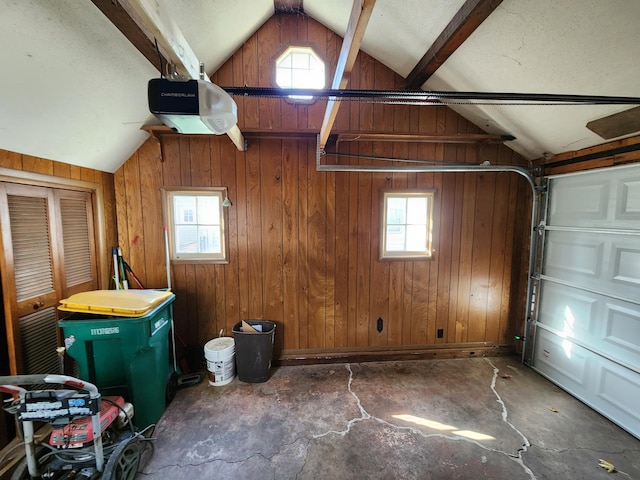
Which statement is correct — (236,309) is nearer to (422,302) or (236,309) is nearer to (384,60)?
(422,302)

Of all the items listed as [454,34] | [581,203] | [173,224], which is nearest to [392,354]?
[581,203]

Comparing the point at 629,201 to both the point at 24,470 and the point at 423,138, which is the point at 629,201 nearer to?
the point at 423,138

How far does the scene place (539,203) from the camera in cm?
262

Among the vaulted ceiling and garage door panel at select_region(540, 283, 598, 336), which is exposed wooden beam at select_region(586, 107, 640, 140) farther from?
garage door panel at select_region(540, 283, 598, 336)

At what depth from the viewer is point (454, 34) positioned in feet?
5.28

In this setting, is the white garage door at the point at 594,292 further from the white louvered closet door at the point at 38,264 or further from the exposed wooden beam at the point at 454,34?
the white louvered closet door at the point at 38,264

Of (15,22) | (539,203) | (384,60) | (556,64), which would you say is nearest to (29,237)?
(15,22)

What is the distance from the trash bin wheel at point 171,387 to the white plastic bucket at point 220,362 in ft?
0.95

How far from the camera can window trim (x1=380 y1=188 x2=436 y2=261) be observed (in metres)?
2.70

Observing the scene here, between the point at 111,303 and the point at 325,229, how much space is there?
1.88 metres

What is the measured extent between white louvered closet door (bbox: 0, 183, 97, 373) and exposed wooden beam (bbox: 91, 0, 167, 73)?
4.26 ft

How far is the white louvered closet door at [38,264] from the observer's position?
1571mm

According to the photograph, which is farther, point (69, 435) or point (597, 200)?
point (597, 200)

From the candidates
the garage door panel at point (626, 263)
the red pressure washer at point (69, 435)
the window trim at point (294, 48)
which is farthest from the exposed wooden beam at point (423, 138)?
the red pressure washer at point (69, 435)
